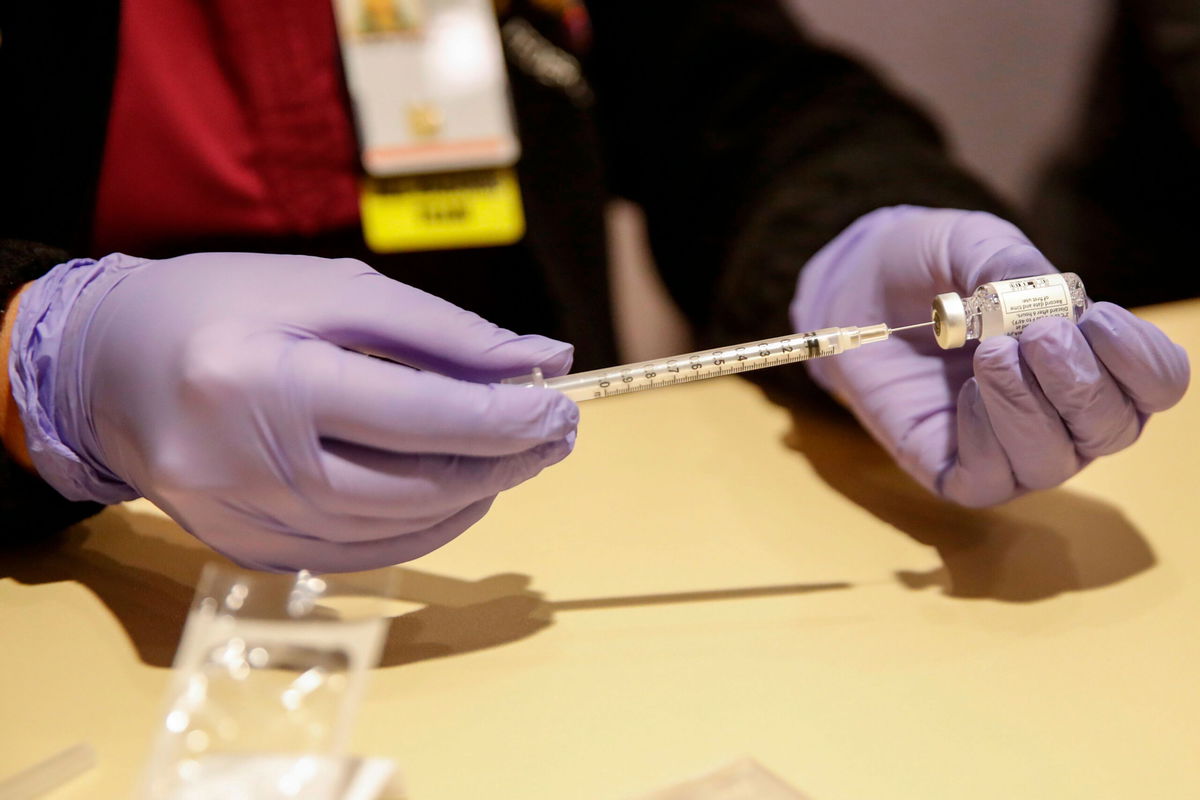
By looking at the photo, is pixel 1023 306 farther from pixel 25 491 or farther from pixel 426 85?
pixel 25 491

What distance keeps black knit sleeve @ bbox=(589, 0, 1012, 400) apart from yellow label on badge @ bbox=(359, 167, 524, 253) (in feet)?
0.90

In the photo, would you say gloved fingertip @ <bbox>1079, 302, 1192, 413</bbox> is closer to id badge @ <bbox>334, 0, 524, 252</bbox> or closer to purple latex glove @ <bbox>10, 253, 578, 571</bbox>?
purple latex glove @ <bbox>10, 253, 578, 571</bbox>

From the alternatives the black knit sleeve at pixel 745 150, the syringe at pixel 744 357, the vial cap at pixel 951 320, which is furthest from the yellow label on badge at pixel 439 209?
the vial cap at pixel 951 320

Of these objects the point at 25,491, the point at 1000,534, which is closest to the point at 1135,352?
the point at 1000,534

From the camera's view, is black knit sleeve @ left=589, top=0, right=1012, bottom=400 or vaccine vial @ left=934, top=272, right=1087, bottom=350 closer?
vaccine vial @ left=934, top=272, right=1087, bottom=350

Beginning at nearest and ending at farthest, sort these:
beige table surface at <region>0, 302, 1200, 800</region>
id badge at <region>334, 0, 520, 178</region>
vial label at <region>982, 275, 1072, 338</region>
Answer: beige table surface at <region>0, 302, 1200, 800</region> < vial label at <region>982, 275, 1072, 338</region> < id badge at <region>334, 0, 520, 178</region>

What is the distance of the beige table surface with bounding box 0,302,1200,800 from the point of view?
0.57m

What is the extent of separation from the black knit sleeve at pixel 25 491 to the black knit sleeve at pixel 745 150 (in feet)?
2.22

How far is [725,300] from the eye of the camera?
1.07 meters

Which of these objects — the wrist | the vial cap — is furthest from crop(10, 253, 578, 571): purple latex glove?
the vial cap

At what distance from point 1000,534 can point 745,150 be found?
0.65 metres

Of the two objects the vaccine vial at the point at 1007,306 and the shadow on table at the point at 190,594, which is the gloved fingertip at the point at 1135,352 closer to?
the vaccine vial at the point at 1007,306

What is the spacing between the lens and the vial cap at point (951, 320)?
67cm

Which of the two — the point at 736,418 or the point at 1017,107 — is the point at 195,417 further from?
the point at 1017,107
